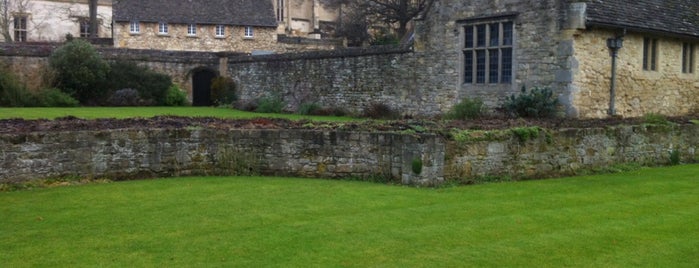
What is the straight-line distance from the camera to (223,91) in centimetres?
3575

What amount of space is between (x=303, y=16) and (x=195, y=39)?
22580 millimetres

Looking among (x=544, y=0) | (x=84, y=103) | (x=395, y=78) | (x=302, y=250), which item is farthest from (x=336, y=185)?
(x=84, y=103)

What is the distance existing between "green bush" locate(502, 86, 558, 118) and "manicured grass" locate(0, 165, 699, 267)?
28.4 ft

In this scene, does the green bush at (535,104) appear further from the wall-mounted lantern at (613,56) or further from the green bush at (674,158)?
the green bush at (674,158)

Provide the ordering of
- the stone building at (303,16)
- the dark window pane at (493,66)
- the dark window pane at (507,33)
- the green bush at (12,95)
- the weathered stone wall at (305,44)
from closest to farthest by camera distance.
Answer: the dark window pane at (507,33), the dark window pane at (493,66), the green bush at (12,95), the weathered stone wall at (305,44), the stone building at (303,16)

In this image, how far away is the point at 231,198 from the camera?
33.6 ft

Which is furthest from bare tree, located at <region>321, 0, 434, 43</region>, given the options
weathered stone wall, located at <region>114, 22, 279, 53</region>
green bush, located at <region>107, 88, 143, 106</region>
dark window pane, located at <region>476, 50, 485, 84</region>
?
dark window pane, located at <region>476, 50, 485, 84</region>

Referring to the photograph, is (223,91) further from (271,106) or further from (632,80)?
(632,80)

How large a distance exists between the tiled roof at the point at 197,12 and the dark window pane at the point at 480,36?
2908 cm

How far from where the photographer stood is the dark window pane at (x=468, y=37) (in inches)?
901

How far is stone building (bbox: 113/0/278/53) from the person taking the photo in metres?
47.7

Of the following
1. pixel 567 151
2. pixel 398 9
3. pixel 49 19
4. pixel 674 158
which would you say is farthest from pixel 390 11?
pixel 567 151

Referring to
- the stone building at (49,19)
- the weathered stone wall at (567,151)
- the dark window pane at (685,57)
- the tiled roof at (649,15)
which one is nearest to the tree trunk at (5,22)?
the stone building at (49,19)

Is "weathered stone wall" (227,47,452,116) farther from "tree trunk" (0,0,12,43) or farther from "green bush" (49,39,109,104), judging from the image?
"tree trunk" (0,0,12,43)
